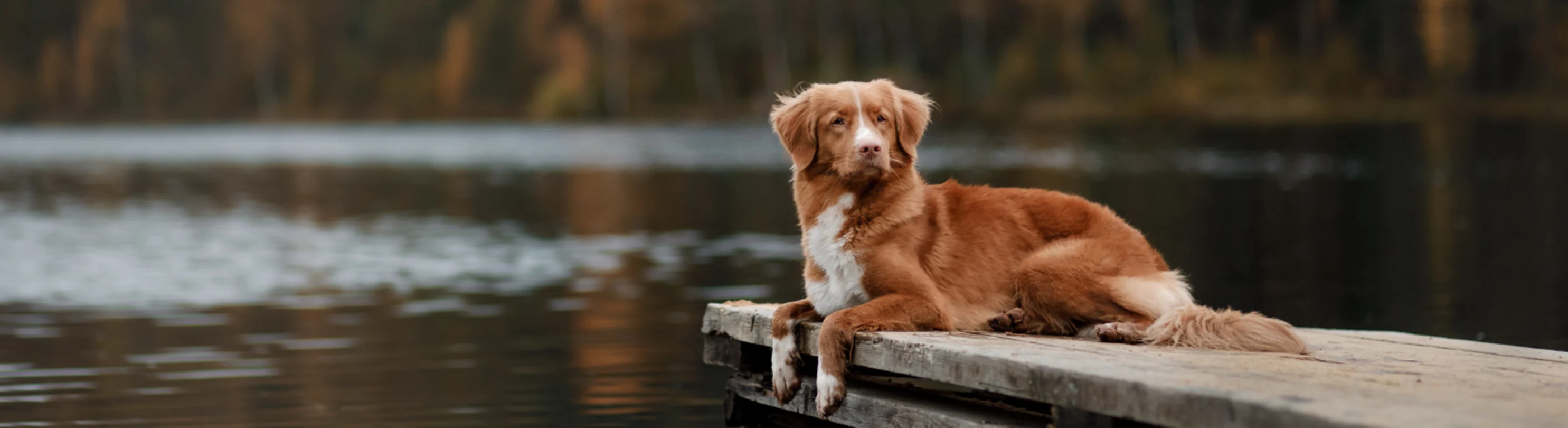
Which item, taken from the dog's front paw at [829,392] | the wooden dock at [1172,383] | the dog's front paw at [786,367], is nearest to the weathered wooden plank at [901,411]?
the wooden dock at [1172,383]

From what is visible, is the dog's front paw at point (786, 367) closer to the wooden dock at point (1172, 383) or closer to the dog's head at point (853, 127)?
the wooden dock at point (1172, 383)

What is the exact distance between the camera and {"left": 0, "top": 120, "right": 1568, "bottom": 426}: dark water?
31.6ft

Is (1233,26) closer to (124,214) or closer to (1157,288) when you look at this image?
(124,214)

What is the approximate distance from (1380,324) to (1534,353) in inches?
226

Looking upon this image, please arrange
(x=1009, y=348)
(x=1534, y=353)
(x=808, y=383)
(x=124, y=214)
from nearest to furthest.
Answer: (x=1009, y=348) → (x=1534, y=353) → (x=808, y=383) → (x=124, y=214)

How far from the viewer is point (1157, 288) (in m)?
6.45

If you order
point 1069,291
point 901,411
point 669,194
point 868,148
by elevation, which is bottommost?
point 669,194

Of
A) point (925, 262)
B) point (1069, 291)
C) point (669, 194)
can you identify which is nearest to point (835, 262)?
point (925, 262)

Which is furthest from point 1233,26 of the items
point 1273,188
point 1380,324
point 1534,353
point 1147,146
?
point 1534,353

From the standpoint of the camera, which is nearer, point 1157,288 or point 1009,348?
point 1009,348

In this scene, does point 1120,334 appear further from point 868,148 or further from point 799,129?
point 799,129

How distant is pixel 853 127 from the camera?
6141mm

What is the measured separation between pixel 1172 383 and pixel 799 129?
78.5 inches

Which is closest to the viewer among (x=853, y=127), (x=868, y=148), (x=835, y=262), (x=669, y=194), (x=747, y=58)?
(x=868, y=148)
